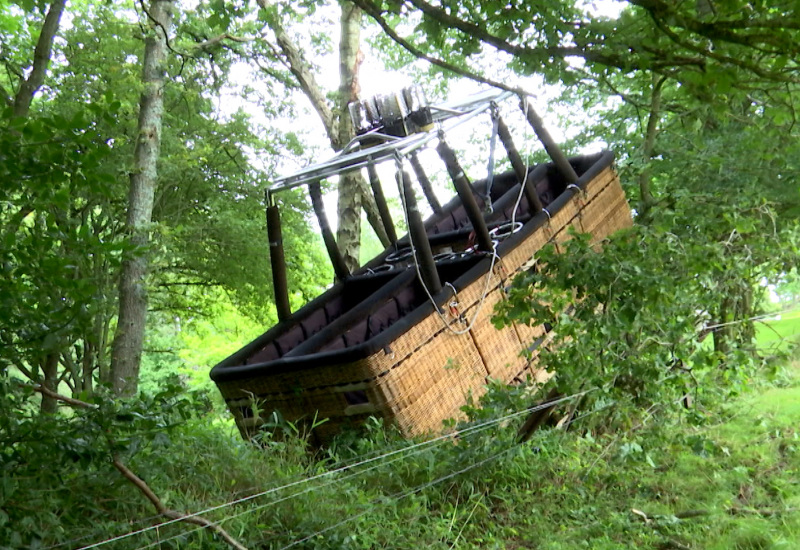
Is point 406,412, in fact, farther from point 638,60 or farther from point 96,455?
point 638,60

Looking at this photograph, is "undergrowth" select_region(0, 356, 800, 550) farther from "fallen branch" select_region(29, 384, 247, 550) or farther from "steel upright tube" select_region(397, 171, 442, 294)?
"steel upright tube" select_region(397, 171, 442, 294)

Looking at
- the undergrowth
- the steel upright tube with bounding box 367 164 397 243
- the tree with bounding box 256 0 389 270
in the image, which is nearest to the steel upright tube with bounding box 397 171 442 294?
the undergrowth

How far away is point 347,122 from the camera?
8.91 metres

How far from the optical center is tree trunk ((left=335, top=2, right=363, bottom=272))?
8.29 m

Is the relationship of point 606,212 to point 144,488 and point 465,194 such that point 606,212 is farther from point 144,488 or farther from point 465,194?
point 144,488

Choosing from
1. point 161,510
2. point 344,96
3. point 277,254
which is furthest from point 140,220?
point 161,510

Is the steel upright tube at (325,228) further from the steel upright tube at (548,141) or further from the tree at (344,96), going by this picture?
the tree at (344,96)

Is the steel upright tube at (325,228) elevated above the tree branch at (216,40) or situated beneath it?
situated beneath

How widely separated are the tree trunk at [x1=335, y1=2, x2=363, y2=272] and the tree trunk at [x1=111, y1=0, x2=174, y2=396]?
188 centimetres

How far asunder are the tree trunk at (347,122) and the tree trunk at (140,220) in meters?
1.88

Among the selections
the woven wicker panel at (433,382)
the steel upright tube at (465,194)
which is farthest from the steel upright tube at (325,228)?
the woven wicker panel at (433,382)

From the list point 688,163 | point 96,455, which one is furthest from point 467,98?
point 96,455

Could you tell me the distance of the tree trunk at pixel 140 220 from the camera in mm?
7688

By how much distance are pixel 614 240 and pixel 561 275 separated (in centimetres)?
30
